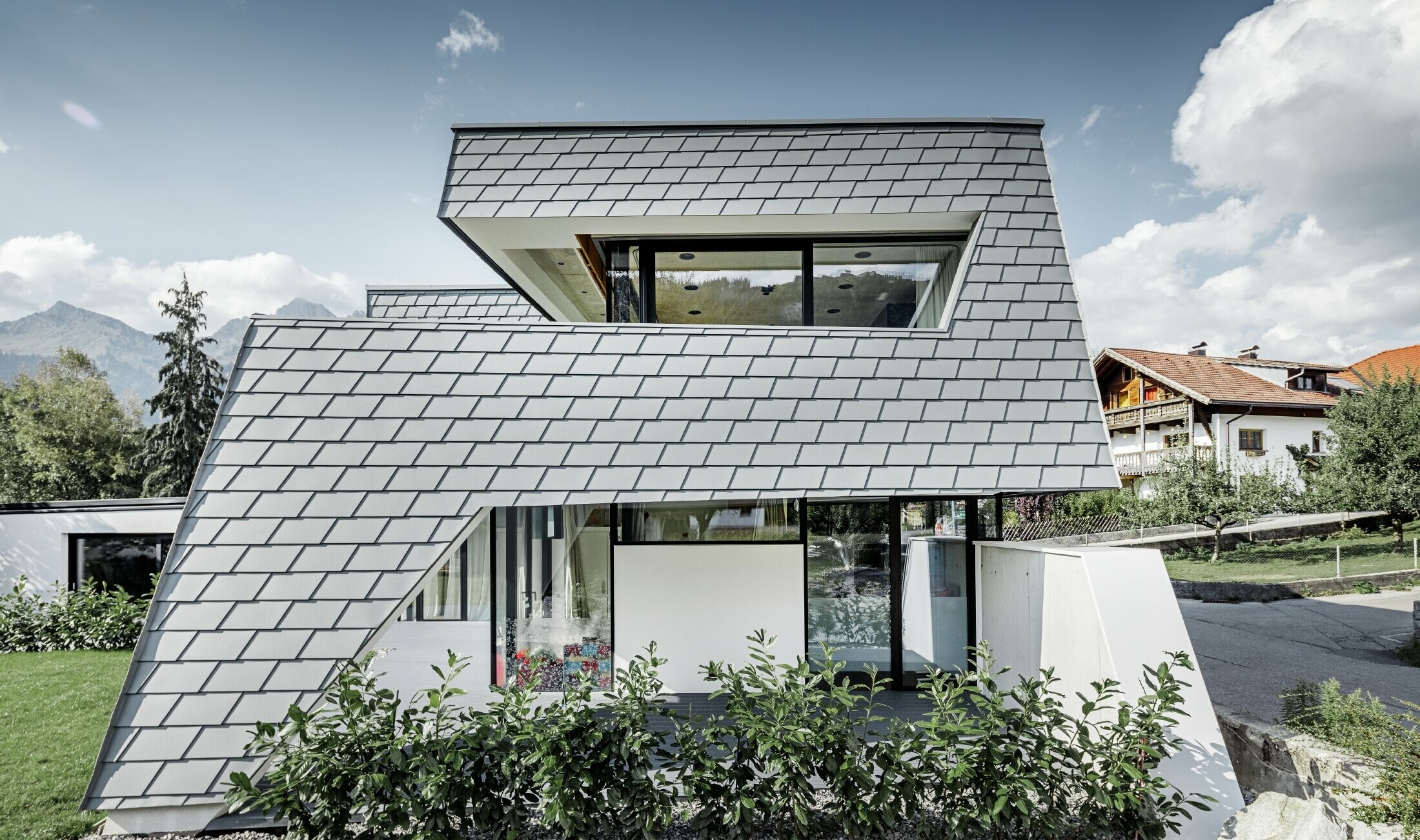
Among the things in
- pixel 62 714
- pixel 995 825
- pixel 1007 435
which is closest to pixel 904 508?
pixel 1007 435

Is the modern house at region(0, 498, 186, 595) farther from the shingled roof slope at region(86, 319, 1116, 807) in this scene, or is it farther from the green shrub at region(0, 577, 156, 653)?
the shingled roof slope at region(86, 319, 1116, 807)

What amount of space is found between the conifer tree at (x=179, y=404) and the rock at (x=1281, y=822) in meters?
34.2

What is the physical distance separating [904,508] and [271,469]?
5630 millimetres

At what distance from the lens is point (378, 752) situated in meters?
3.66

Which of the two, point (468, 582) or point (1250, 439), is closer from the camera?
point (468, 582)

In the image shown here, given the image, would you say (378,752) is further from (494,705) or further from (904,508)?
(904,508)

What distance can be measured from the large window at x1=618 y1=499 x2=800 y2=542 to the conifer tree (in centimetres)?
2962

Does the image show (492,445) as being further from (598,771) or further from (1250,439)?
(1250,439)

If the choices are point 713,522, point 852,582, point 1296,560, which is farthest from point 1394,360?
point 713,522

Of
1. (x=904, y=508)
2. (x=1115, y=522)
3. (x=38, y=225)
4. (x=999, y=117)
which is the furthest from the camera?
(x=38, y=225)

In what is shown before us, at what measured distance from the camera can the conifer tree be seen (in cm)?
2670

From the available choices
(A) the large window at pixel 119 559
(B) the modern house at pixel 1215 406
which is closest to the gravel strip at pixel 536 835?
(A) the large window at pixel 119 559

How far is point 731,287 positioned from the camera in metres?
6.01

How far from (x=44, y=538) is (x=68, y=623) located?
2.03m
